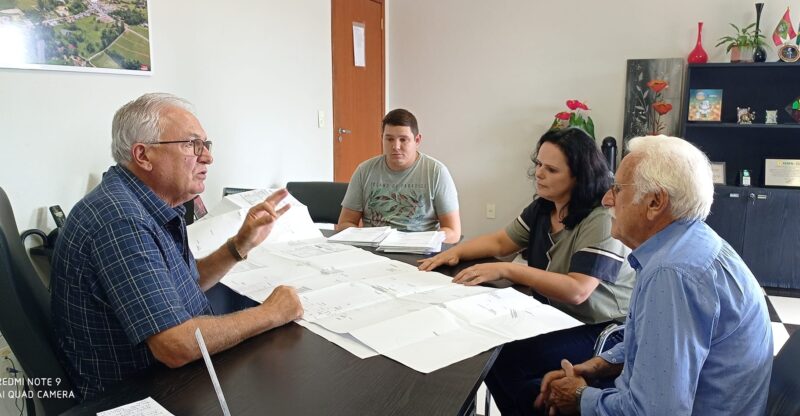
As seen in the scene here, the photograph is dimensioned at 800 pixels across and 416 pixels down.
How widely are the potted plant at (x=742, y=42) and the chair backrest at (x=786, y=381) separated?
11.5 ft

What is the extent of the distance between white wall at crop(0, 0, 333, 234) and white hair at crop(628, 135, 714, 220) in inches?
76.1

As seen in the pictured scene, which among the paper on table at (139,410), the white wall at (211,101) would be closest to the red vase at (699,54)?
the white wall at (211,101)

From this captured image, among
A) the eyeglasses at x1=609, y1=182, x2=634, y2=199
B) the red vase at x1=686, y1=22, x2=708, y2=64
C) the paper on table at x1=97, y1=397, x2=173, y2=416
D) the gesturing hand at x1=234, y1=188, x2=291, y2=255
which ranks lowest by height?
the paper on table at x1=97, y1=397, x2=173, y2=416

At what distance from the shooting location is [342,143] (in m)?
4.19

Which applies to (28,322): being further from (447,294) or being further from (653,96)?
(653,96)

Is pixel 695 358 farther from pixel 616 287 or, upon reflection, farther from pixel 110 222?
pixel 110 222

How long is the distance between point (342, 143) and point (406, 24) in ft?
4.59

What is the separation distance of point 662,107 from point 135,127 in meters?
3.86

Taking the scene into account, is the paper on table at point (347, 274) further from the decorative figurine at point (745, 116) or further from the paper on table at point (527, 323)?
the decorative figurine at point (745, 116)

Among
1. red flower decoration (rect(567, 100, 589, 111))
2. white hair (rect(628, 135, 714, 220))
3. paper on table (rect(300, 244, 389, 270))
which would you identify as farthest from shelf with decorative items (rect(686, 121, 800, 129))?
white hair (rect(628, 135, 714, 220))

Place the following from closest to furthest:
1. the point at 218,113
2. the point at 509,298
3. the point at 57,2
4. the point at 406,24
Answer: the point at 509,298
the point at 57,2
the point at 218,113
the point at 406,24

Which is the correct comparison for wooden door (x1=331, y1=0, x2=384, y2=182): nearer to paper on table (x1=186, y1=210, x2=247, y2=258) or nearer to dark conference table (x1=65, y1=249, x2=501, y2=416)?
paper on table (x1=186, y1=210, x2=247, y2=258)

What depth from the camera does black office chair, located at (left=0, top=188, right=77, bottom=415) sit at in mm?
1017

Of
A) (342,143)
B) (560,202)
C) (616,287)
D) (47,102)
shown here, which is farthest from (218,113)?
(616,287)
